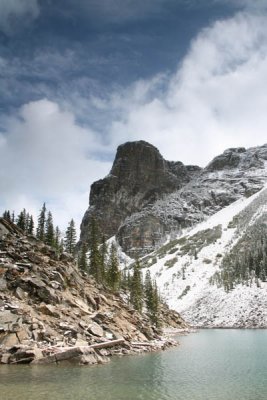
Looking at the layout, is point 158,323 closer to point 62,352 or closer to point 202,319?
point 62,352

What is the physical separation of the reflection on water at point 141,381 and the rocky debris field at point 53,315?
3268 millimetres

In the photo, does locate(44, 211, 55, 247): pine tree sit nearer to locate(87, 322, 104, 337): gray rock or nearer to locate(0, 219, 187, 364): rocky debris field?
locate(0, 219, 187, 364): rocky debris field

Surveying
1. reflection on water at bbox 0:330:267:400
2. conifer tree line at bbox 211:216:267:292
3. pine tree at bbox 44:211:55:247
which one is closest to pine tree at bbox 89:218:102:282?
pine tree at bbox 44:211:55:247

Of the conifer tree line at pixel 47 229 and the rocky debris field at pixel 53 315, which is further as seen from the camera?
the conifer tree line at pixel 47 229

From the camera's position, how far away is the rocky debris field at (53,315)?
139 ft

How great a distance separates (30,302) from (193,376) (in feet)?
74.9

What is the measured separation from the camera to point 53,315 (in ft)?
164

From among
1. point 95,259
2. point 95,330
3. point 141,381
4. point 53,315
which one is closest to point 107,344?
point 95,330

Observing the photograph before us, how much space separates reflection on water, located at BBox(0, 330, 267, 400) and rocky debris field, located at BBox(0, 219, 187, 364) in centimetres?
327

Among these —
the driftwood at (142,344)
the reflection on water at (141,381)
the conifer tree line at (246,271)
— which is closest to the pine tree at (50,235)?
the driftwood at (142,344)

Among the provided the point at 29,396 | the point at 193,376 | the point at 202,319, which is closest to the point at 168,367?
the point at 193,376

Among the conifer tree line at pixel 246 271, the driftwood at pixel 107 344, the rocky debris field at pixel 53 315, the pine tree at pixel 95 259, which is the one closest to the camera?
the rocky debris field at pixel 53 315

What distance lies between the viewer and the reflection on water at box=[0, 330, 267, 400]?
28469 mm

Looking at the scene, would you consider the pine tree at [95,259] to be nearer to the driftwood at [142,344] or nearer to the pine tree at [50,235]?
the pine tree at [50,235]
